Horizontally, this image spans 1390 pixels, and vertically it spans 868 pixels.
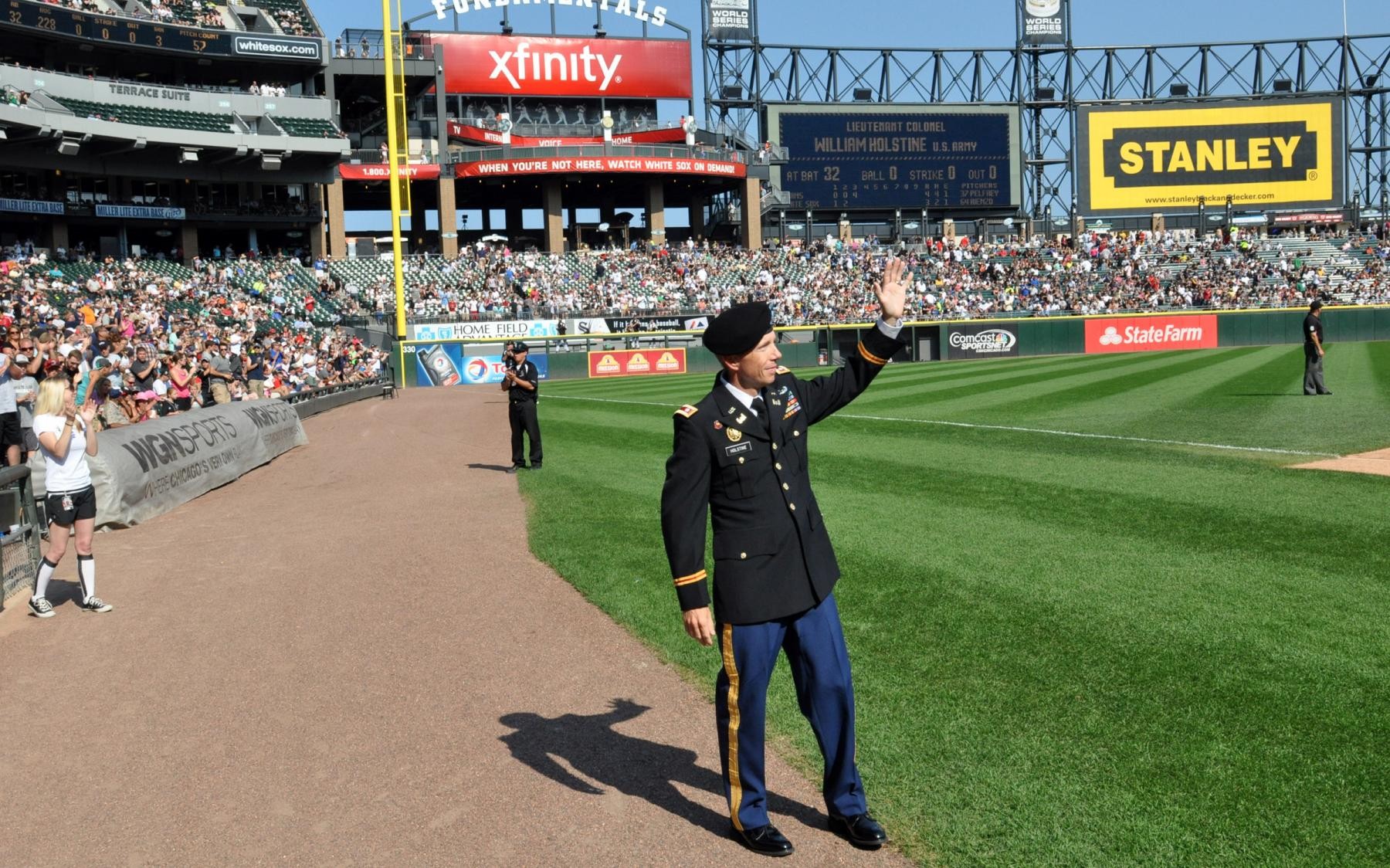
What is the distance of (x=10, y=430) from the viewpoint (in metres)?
13.7

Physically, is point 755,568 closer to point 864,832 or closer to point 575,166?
point 864,832

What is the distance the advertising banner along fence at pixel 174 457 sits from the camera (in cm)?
1335

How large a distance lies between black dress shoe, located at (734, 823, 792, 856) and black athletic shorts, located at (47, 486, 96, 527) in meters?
6.88

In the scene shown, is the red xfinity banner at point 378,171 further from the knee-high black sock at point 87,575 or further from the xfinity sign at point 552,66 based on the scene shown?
the knee-high black sock at point 87,575

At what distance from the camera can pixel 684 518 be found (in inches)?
181

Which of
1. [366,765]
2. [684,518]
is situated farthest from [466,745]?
[684,518]

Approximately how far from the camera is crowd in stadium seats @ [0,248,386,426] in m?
18.2

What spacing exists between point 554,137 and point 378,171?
10.0 metres

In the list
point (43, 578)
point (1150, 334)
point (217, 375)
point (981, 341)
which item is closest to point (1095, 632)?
point (43, 578)

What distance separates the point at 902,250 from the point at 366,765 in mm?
58165

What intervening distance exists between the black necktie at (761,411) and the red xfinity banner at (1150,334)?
156 feet

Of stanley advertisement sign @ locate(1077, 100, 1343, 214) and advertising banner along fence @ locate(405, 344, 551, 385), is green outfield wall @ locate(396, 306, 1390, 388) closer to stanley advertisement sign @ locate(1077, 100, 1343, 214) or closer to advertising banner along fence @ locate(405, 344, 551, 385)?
advertising banner along fence @ locate(405, 344, 551, 385)

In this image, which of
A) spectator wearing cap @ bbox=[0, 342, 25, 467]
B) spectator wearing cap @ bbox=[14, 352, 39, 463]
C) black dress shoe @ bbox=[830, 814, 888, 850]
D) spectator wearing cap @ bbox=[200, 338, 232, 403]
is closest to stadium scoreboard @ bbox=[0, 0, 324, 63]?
spectator wearing cap @ bbox=[200, 338, 232, 403]

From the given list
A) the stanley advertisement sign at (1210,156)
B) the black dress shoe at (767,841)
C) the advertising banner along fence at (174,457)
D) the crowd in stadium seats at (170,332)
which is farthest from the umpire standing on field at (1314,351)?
the stanley advertisement sign at (1210,156)
